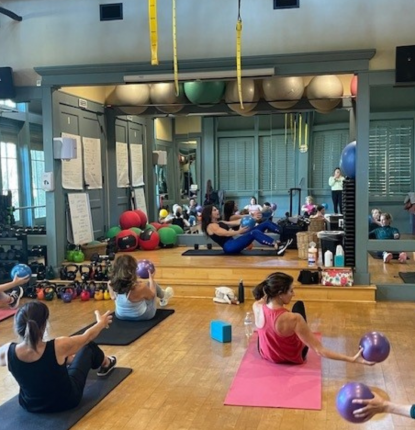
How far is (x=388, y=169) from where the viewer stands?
35.4 ft

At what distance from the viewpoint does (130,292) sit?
514 cm

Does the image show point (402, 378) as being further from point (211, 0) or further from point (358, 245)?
point (211, 0)

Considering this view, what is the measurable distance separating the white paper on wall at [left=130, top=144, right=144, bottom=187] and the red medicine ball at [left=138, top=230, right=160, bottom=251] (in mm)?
1400

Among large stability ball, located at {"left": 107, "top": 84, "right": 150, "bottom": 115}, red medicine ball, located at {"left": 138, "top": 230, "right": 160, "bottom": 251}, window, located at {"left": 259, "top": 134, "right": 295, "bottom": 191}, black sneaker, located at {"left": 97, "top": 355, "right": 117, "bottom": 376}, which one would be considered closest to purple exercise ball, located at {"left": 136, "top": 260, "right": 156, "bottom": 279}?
black sneaker, located at {"left": 97, "top": 355, "right": 117, "bottom": 376}

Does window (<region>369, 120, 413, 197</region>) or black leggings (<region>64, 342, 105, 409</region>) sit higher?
window (<region>369, 120, 413, 197</region>)

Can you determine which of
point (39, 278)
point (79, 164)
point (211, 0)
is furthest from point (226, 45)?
point (39, 278)

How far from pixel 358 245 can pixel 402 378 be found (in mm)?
2683

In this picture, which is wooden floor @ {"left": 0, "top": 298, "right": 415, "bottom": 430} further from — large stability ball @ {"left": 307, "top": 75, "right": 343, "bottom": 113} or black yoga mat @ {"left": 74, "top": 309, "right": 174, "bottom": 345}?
A: large stability ball @ {"left": 307, "top": 75, "right": 343, "bottom": 113}

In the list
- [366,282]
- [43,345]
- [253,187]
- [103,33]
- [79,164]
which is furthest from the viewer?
[253,187]

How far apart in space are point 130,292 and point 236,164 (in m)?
7.00

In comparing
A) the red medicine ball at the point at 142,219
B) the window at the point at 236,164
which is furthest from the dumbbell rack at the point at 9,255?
the window at the point at 236,164

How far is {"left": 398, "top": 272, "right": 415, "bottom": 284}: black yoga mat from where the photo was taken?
6.52 m

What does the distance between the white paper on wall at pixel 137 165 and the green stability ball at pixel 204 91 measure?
7.29ft

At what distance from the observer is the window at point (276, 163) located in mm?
11328
